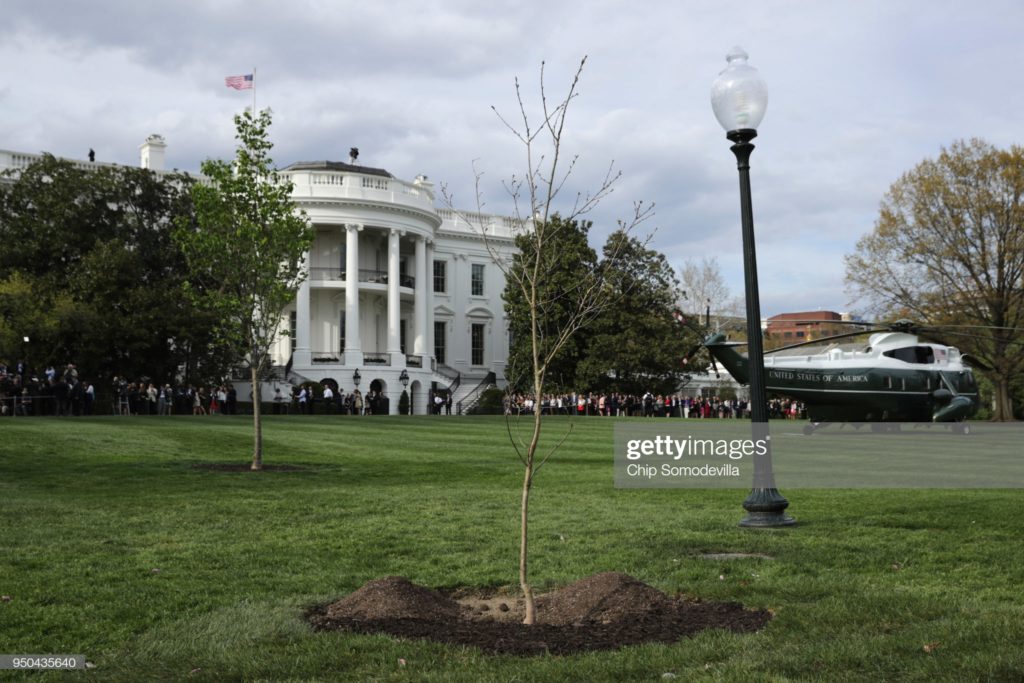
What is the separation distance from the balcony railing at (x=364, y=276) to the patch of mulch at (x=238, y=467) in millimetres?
42912

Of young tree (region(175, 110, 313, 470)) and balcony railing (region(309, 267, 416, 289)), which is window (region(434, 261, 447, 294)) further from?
young tree (region(175, 110, 313, 470))

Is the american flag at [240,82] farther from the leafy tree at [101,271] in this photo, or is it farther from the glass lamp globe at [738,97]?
the glass lamp globe at [738,97]

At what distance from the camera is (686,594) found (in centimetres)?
711

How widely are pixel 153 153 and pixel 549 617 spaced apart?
59894 mm

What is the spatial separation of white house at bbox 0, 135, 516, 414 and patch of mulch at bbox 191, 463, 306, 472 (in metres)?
38.1

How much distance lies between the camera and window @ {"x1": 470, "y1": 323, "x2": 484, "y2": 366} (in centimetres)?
7050

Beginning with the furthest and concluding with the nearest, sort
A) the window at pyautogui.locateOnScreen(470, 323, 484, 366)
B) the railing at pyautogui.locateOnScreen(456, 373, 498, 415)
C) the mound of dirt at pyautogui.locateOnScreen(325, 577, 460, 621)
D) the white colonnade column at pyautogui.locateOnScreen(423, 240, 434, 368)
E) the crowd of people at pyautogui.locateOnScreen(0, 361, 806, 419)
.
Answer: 1. the window at pyautogui.locateOnScreen(470, 323, 484, 366)
2. the white colonnade column at pyautogui.locateOnScreen(423, 240, 434, 368)
3. the railing at pyautogui.locateOnScreen(456, 373, 498, 415)
4. the crowd of people at pyautogui.locateOnScreen(0, 361, 806, 419)
5. the mound of dirt at pyautogui.locateOnScreen(325, 577, 460, 621)

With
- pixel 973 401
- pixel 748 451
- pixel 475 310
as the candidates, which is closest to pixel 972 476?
pixel 748 451

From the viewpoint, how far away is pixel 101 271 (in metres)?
41.8

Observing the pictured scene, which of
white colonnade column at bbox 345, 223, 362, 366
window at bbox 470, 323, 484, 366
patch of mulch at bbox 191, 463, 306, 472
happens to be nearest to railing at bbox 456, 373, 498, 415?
window at bbox 470, 323, 484, 366

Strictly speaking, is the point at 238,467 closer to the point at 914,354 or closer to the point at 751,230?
the point at 751,230

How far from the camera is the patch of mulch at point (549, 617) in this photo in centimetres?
575

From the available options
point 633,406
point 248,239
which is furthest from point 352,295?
point 248,239

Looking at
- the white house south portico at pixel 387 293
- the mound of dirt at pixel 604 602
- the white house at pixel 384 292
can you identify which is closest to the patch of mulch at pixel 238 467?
the mound of dirt at pixel 604 602
